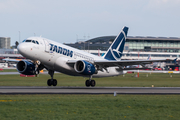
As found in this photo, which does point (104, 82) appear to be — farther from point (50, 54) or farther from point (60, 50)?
point (50, 54)

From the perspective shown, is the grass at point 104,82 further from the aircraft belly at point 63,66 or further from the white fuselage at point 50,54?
the white fuselage at point 50,54

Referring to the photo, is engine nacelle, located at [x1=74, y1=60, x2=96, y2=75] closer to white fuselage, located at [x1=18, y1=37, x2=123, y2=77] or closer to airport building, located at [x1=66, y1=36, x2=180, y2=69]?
white fuselage, located at [x1=18, y1=37, x2=123, y2=77]

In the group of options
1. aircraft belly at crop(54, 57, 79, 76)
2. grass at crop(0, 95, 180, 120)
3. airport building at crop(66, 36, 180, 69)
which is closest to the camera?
grass at crop(0, 95, 180, 120)

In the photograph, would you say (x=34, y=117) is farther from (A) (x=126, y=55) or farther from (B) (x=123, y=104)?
(A) (x=126, y=55)

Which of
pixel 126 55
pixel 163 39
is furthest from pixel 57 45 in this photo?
pixel 163 39

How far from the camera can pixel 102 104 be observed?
61.4ft

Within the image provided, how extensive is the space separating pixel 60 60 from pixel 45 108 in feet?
61.9

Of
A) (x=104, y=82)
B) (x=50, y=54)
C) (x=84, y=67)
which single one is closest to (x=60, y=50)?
(x=50, y=54)

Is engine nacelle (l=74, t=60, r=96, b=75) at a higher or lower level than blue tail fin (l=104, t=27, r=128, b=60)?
lower

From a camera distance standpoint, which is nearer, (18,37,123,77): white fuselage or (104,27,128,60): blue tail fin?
(18,37,123,77): white fuselage

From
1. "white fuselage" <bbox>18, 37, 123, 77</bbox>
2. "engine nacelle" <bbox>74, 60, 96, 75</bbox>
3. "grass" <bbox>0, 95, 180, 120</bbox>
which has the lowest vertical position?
"grass" <bbox>0, 95, 180, 120</bbox>

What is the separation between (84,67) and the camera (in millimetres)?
34250

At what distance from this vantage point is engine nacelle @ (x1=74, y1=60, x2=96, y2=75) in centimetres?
3434

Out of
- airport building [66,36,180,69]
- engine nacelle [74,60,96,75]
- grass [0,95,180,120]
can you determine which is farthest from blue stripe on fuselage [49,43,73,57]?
airport building [66,36,180,69]
